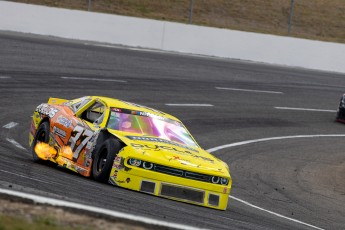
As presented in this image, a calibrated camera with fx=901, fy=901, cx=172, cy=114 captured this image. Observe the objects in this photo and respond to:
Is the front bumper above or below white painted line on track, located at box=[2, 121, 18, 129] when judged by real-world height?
above

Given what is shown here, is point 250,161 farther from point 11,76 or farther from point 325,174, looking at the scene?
point 11,76

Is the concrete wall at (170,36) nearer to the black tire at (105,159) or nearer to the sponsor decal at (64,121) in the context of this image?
the sponsor decal at (64,121)

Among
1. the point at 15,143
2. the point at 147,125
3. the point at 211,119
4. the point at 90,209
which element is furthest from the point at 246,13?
the point at 90,209

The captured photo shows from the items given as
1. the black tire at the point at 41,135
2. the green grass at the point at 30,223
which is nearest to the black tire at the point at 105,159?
the black tire at the point at 41,135

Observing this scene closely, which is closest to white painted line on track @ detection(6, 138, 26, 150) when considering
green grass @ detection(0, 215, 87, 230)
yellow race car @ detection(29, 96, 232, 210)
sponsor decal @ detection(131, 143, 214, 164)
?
yellow race car @ detection(29, 96, 232, 210)

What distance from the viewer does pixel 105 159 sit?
11.3 meters

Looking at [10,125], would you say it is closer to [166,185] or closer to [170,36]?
[166,185]

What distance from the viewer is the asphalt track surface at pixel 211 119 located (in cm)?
1030

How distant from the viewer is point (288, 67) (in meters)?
32.8

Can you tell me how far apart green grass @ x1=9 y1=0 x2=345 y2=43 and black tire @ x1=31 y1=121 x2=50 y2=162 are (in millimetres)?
22262

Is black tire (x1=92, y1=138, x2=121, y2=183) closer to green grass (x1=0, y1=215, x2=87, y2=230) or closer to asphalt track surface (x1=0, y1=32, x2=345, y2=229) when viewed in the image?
asphalt track surface (x1=0, y1=32, x2=345, y2=229)

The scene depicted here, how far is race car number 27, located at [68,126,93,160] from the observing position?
1185 cm

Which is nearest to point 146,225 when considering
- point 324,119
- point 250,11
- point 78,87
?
point 78,87

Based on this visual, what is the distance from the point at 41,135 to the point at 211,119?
892 centimetres
